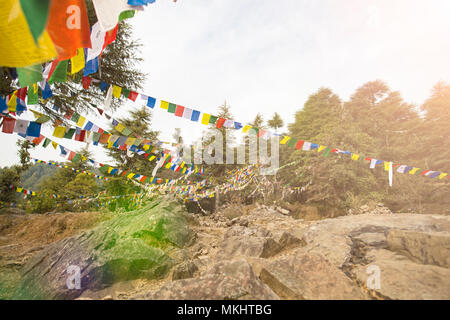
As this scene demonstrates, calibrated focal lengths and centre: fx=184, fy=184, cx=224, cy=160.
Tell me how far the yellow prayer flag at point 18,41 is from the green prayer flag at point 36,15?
114 mm

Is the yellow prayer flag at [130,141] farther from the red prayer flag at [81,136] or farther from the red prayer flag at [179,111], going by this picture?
the red prayer flag at [179,111]

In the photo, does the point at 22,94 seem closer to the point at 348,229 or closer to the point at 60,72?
the point at 60,72

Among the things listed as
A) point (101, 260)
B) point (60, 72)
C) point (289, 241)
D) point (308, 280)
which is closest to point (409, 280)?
point (308, 280)

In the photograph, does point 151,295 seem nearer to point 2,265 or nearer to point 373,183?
point 2,265

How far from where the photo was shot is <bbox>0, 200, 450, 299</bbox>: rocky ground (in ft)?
8.28

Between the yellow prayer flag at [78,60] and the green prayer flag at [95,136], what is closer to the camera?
the yellow prayer flag at [78,60]

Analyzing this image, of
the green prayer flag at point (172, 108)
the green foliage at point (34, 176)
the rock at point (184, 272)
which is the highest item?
the green prayer flag at point (172, 108)

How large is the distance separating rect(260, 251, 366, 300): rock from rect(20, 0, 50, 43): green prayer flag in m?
4.66

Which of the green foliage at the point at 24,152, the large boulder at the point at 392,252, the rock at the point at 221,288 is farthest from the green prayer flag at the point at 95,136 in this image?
the green foliage at the point at 24,152

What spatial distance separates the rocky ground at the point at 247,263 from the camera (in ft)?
8.28

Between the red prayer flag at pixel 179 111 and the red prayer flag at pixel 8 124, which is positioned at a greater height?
the red prayer flag at pixel 179 111

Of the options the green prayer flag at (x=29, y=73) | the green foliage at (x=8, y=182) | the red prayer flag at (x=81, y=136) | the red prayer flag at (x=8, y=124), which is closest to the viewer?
the green prayer flag at (x=29, y=73)

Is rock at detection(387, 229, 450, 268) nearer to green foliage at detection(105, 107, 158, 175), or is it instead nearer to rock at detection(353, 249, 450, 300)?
rock at detection(353, 249, 450, 300)

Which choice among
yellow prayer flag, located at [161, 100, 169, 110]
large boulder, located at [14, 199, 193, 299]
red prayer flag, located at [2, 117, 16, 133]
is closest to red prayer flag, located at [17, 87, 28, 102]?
red prayer flag, located at [2, 117, 16, 133]
